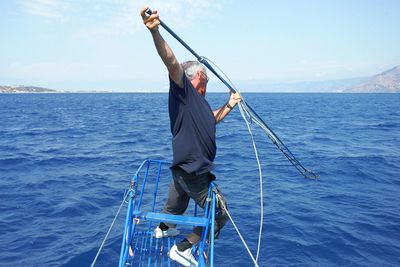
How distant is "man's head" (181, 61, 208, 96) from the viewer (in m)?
4.15

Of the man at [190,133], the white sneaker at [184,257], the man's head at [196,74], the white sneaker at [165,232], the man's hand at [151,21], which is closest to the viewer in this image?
the man's hand at [151,21]

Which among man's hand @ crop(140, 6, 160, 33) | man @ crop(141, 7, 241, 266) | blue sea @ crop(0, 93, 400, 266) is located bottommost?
blue sea @ crop(0, 93, 400, 266)

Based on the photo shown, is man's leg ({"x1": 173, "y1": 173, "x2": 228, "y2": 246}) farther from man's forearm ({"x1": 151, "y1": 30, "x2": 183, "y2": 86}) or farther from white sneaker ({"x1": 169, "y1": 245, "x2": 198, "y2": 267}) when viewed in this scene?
man's forearm ({"x1": 151, "y1": 30, "x2": 183, "y2": 86})

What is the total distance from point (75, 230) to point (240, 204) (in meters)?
4.48

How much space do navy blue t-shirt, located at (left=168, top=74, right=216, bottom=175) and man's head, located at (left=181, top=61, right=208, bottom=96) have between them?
0.88ft

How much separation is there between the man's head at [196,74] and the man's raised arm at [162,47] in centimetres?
65

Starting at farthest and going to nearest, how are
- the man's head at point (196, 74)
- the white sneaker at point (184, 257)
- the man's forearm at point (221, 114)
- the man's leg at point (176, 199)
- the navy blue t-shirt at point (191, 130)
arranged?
1. the man's forearm at point (221, 114)
2. the man's leg at point (176, 199)
3. the white sneaker at point (184, 257)
4. the man's head at point (196, 74)
5. the navy blue t-shirt at point (191, 130)

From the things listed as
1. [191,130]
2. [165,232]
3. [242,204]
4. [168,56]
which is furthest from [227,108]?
[242,204]

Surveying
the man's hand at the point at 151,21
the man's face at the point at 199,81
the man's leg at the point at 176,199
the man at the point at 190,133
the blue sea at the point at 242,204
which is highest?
the man's hand at the point at 151,21

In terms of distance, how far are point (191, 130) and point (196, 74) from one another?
703 mm

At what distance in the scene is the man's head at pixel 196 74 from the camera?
4.15 m

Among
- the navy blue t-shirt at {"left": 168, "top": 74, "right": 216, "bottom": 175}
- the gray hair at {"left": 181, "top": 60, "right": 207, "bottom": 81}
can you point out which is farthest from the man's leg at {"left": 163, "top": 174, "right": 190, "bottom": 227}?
the gray hair at {"left": 181, "top": 60, "right": 207, "bottom": 81}

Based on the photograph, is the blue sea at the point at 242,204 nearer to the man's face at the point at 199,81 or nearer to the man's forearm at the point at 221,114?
the man's forearm at the point at 221,114

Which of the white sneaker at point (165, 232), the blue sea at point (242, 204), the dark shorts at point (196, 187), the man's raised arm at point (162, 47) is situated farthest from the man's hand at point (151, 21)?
the blue sea at point (242, 204)
